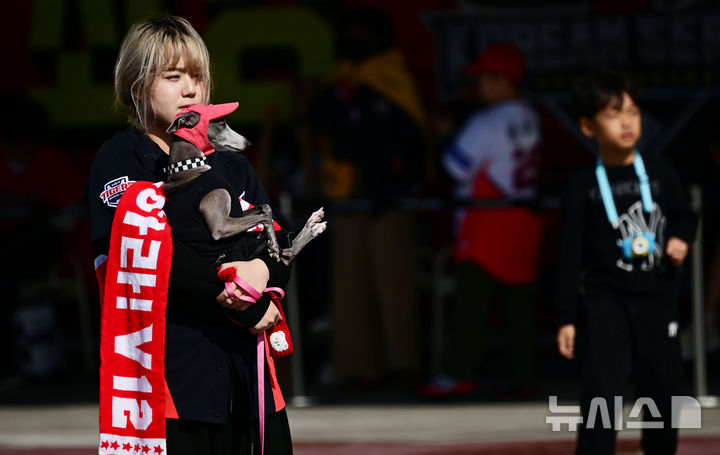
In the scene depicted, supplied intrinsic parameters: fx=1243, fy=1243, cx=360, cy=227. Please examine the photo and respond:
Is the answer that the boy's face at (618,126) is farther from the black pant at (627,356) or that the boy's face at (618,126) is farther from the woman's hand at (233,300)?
the woman's hand at (233,300)

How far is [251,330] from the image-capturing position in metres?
3.42

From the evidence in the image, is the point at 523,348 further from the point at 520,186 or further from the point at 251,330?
the point at 251,330

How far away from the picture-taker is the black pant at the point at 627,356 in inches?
201

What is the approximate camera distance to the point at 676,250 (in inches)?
206

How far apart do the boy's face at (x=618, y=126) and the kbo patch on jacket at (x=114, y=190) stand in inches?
99.2

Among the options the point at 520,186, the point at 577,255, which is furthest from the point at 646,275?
the point at 520,186

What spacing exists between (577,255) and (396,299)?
128 inches

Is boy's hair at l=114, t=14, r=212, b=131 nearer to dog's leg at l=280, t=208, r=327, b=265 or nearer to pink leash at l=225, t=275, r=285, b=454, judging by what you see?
dog's leg at l=280, t=208, r=327, b=265

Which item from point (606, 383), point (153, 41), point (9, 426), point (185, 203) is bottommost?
point (9, 426)

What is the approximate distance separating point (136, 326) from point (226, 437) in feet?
1.31

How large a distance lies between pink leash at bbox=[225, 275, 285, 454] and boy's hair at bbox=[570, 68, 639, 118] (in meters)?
2.38

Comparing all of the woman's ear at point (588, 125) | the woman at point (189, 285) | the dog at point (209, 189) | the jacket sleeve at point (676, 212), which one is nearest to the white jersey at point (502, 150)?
the woman's ear at point (588, 125)

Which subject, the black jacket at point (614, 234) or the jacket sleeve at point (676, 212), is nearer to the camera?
the black jacket at point (614, 234)

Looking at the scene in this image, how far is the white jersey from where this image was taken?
7699mm
